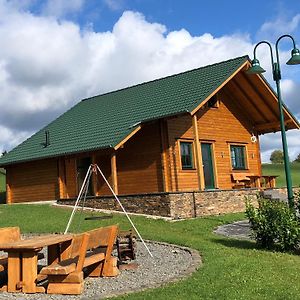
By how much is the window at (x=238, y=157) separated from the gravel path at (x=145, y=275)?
44.6ft

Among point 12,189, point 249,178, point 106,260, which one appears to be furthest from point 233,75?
point 106,260

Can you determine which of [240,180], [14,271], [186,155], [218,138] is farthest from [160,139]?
[14,271]

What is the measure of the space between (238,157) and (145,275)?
16.5 metres

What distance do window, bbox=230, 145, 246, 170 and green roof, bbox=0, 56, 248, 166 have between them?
168 inches

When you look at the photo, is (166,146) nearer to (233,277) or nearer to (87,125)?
(87,125)

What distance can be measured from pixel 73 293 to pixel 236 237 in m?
5.97

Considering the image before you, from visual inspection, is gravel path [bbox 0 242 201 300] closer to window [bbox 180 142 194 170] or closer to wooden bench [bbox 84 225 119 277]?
wooden bench [bbox 84 225 119 277]

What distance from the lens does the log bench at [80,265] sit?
650cm

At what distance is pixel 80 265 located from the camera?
670 centimetres

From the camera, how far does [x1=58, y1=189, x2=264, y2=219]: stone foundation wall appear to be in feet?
52.0

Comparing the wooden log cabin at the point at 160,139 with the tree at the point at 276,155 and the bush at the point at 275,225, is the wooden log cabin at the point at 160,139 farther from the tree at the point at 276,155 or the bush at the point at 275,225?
the tree at the point at 276,155

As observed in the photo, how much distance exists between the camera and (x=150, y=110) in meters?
19.6

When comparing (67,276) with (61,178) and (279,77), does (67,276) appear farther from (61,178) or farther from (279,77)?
(61,178)

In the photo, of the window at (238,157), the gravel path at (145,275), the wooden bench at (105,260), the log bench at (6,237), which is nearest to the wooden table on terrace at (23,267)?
the gravel path at (145,275)
